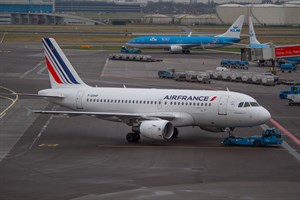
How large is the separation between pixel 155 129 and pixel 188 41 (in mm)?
104917

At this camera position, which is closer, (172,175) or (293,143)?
(172,175)

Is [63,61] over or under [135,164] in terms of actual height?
over

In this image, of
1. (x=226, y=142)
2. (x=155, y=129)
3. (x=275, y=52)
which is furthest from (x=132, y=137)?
(x=275, y=52)

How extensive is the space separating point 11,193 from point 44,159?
951cm

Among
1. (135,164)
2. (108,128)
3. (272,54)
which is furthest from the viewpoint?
(272,54)

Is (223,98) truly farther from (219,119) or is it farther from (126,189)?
(126,189)

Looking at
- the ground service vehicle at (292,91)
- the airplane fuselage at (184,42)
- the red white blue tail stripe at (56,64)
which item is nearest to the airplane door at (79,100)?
the red white blue tail stripe at (56,64)

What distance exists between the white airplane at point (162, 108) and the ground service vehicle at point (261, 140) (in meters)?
0.92

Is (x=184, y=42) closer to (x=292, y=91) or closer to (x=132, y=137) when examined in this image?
(x=292, y=91)

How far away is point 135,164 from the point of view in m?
45.0

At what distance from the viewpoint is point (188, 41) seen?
154625 mm

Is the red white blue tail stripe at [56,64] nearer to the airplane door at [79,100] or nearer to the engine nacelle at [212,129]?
the airplane door at [79,100]

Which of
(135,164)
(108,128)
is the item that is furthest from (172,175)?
(108,128)

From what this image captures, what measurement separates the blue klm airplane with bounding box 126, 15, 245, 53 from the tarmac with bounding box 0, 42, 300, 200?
257ft
